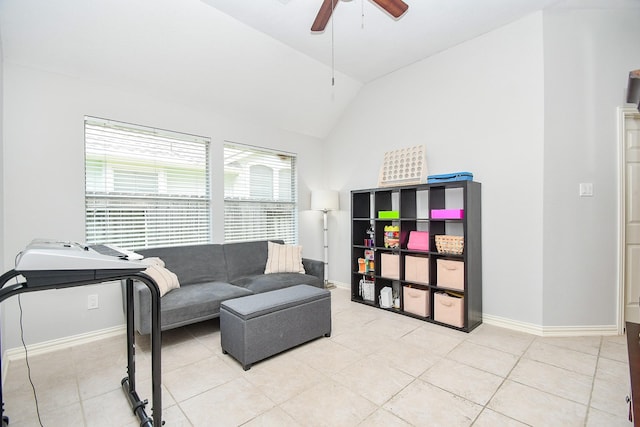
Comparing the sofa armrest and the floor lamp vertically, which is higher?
the floor lamp

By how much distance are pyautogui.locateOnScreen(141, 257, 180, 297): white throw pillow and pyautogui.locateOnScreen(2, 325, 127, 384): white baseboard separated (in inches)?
25.0

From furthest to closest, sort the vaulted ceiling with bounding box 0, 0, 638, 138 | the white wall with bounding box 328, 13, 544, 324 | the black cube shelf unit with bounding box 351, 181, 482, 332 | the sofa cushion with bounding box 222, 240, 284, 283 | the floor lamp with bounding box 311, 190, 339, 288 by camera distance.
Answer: the floor lamp with bounding box 311, 190, 339, 288, the sofa cushion with bounding box 222, 240, 284, 283, the black cube shelf unit with bounding box 351, 181, 482, 332, the white wall with bounding box 328, 13, 544, 324, the vaulted ceiling with bounding box 0, 0, 638, 138

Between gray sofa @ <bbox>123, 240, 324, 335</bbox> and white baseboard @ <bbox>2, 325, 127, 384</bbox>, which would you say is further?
gray sofa @ <bbox>123, 240, 324, 335</bbox>

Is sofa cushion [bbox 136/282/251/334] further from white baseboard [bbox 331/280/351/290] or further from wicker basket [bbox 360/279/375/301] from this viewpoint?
white baseboard [bbox 331/280/351/290]

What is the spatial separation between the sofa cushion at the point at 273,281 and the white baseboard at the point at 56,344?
1.20 meters

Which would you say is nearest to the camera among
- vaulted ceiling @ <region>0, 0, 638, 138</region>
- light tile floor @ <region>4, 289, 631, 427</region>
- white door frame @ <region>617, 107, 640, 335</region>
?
light tile floor @ <region>4, 289, 631, 427</region>

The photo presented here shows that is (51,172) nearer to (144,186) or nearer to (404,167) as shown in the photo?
(144,186)

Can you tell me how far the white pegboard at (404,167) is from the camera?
352cm

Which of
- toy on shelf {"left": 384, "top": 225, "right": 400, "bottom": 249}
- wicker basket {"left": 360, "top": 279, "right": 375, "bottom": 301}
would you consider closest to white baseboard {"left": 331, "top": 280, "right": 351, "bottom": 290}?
wicker basket {"left": 360, "top": 279, "right": 375, "bottom": 301}

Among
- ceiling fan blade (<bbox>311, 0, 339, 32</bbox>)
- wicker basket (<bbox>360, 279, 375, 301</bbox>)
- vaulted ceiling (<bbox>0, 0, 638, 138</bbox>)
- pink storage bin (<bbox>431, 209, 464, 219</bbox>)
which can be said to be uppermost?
vaulted ceiling (<bbox>0, 0, 638, 138</bbox>)

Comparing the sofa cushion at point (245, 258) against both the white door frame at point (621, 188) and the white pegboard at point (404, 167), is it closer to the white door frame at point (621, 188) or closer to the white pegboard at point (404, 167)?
the white pegboard at point (404, 167)

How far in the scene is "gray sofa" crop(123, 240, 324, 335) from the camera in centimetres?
258

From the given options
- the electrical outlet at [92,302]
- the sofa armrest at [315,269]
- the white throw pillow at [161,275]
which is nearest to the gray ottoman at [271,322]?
the white throw pillow at [161,275]

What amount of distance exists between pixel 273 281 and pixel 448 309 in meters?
1.84
